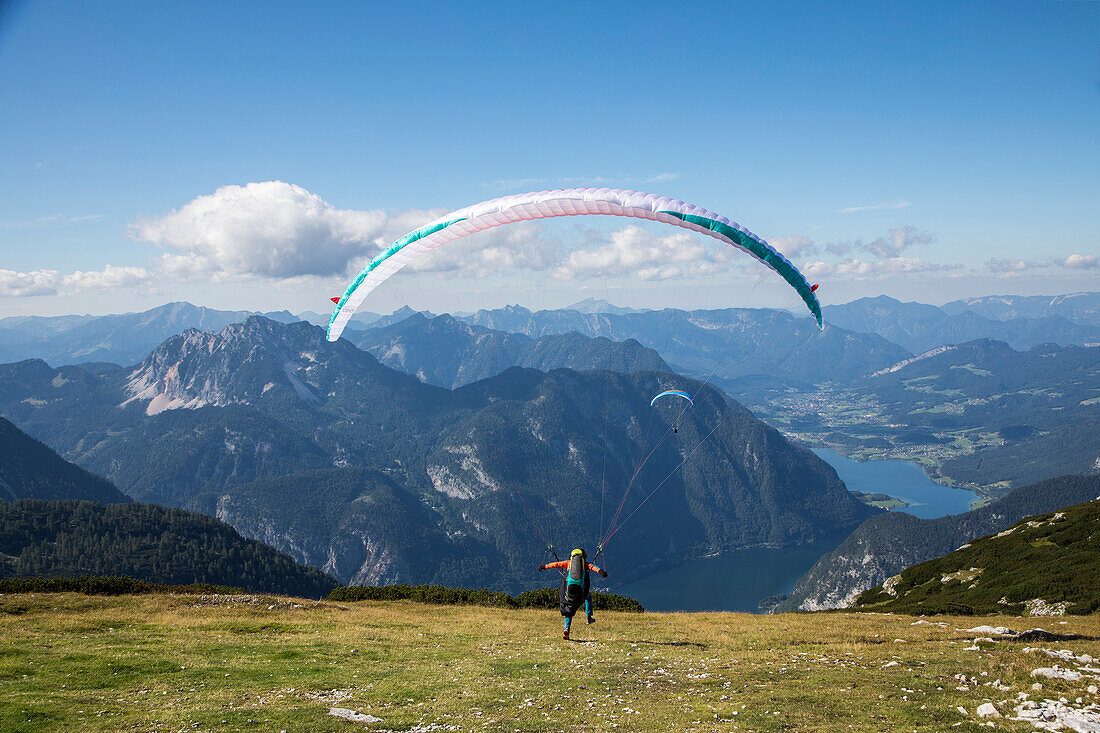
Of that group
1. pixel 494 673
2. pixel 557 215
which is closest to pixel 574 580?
pixel 494 673

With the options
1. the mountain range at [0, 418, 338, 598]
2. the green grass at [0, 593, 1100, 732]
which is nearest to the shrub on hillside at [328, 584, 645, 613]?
the green grass at [0, 593, 1100, 732]

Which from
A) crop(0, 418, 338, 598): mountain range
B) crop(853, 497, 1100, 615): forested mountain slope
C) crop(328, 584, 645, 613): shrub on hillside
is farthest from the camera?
crop(0, 418, 338, 598): mountain range

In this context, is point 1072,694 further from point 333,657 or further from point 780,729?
point 333,657

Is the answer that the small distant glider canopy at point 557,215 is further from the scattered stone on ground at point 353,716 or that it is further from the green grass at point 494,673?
the scattered stone on ground at point 353,716

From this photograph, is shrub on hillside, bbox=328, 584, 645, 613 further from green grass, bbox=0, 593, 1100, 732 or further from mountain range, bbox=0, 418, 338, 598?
mountain range, bbox=0, 418, 338, 598

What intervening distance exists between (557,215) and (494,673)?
19199 millimetres

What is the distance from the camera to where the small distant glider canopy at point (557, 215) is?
26047mm

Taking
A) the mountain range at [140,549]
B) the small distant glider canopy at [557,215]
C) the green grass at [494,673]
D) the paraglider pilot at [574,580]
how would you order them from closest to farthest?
1. the green grass at [494,673]
2. the paraglider pilot at [574,580]
3. the small distant glider canopy at [557,215]
4. the mountain range at [140,549]

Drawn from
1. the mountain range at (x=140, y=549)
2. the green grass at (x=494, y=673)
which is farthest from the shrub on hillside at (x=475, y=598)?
the mountain range at (x=140, y=549)

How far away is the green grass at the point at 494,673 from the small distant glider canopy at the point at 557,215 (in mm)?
13527

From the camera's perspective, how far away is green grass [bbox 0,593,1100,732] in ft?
44.8

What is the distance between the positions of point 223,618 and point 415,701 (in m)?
18.6

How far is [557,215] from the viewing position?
A: 27.2 metres

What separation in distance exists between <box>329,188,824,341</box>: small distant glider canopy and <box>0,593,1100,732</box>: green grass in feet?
44.4
